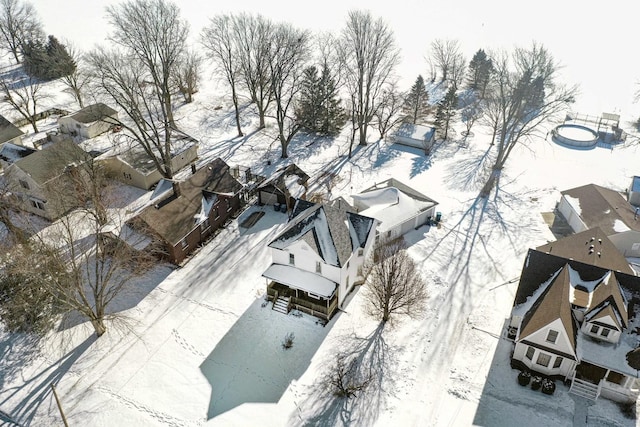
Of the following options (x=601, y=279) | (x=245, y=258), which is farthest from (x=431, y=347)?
(x=245, y=258)

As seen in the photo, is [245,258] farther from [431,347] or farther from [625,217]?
[625,217]

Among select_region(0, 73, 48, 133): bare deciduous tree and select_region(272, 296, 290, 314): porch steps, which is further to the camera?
select_region(0, 73, 48, 133): bare deciduous tree

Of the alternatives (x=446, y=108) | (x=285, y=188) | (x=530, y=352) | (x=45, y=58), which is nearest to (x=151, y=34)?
(x=285, y=188)

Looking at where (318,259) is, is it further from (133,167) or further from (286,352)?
(133,167)

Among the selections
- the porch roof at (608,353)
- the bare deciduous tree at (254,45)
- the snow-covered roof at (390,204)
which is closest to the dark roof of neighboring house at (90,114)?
the bare deciduous tree at (254,45)

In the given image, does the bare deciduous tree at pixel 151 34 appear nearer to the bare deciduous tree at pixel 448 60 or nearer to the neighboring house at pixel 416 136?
the neighboring house at pixel 416 136

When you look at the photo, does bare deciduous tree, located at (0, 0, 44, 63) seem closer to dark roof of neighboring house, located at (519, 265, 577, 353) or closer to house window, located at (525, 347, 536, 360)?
dark roof of neighboring house, located at (519, 265, 577, 353)

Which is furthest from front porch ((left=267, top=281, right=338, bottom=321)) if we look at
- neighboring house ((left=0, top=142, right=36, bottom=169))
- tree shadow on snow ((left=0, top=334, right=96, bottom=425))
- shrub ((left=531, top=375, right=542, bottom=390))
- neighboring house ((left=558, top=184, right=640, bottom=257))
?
neighboring house ((left=0, top=142, right=36, bottom=169))
